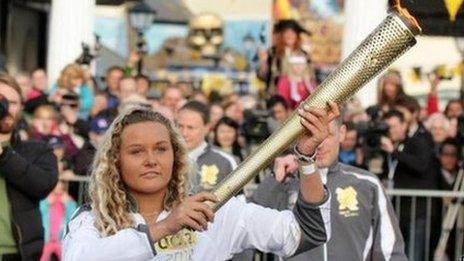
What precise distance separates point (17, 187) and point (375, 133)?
4.24 meters

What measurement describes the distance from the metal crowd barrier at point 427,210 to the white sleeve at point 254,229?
4.50 m

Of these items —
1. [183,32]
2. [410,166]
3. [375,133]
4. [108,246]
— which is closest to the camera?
[108,246]

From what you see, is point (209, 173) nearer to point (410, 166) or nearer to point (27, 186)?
point (27, 186)

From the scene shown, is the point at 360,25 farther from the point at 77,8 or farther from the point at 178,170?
the point at 178,170

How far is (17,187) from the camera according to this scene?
6309 millimetres

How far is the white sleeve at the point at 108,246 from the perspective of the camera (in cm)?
364

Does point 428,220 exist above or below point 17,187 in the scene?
below

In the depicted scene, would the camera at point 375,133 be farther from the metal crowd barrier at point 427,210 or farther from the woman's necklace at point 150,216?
Answer: the woman's necklace at point 150,216

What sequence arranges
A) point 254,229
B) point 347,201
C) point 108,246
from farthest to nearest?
1. point 347,201
2. point 254,229
3. point 108,246

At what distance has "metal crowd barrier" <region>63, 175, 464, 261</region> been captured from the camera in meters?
9.15

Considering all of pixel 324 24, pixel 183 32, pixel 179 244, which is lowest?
pixel 183 32

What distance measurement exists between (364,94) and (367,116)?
373 cm

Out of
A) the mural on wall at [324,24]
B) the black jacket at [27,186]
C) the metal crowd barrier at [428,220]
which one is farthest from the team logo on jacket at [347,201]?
the mural on wall at [324,24]

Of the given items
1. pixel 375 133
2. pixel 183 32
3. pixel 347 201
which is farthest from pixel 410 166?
pixel 183 32
